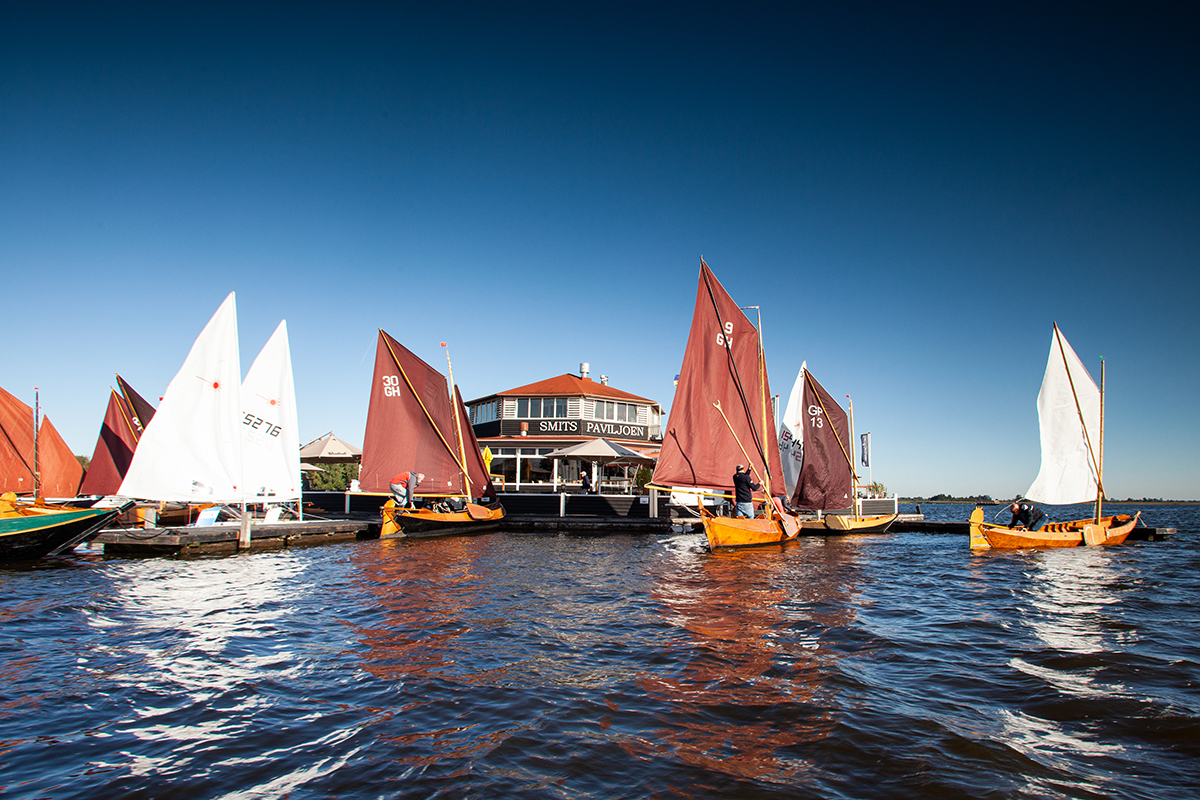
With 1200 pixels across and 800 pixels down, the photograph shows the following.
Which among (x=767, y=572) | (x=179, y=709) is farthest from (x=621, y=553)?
(x=179, y=709)

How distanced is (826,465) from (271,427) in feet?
68.4

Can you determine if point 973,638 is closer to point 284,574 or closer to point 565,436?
point 284,574

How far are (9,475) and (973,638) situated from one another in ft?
94.9

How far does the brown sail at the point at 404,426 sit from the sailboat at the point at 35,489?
783 centimetres

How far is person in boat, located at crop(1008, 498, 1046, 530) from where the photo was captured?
20031 millimetres

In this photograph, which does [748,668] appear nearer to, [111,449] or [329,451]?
[111,449]

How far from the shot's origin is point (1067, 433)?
67.7ft

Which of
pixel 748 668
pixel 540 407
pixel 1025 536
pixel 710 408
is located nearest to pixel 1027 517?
pixel 1025 536

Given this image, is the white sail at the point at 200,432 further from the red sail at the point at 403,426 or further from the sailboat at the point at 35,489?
the red sail at the point at 403,426

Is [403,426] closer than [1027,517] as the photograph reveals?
No

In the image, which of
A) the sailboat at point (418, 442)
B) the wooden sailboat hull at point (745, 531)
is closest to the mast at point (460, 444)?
the sailboat at point (418, 442)

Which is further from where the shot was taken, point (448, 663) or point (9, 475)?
point (9, 475)

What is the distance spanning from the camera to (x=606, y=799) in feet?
12.0

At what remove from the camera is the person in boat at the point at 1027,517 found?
2003 cm
